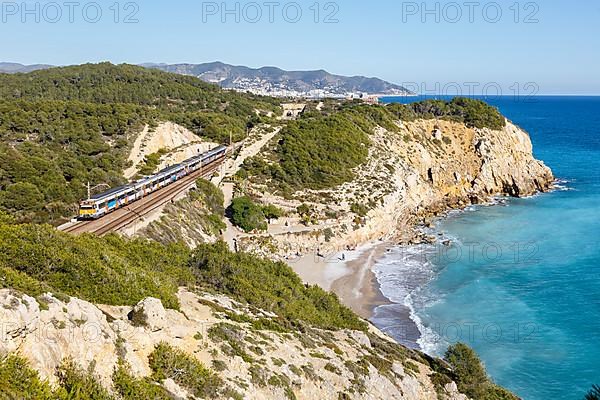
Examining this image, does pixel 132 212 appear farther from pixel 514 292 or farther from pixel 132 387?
pixel 514 292

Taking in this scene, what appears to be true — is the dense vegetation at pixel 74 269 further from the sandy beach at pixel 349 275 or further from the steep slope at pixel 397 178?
the steep slope at pixel 397 178

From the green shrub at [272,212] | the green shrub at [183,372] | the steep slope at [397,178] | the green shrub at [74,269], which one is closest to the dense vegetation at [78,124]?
the green shrub at [272,212]

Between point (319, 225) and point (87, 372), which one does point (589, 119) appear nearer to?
point (319, 225)

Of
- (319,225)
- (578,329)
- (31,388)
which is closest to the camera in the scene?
(31,388)

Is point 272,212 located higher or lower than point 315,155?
lower

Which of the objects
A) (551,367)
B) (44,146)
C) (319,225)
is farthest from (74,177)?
(551,367)

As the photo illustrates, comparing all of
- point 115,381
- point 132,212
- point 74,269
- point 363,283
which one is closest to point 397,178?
point 363,283

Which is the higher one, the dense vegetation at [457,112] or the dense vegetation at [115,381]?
the dense vegetation at [457,112]
